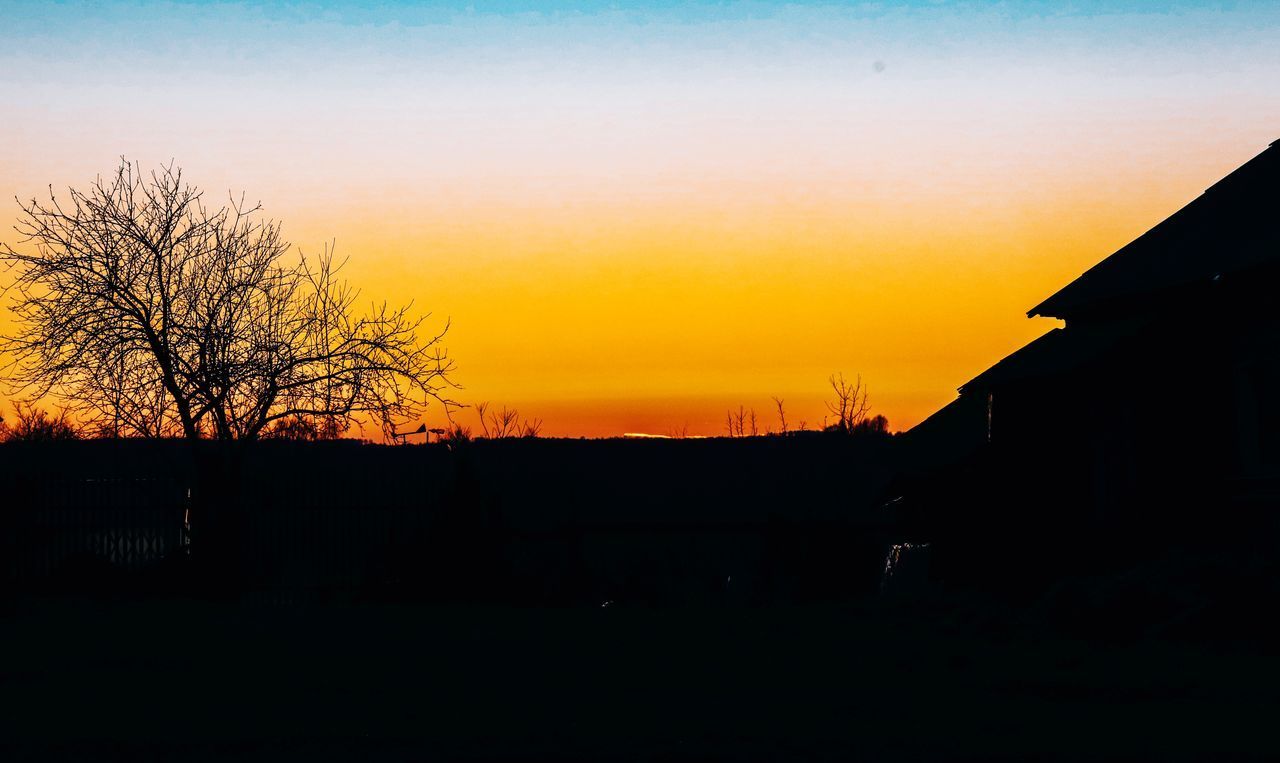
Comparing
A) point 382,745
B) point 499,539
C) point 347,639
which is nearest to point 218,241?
point 499,539

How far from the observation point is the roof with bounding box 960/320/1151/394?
19.2 metres

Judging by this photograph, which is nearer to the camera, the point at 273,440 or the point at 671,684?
the point at 671,684

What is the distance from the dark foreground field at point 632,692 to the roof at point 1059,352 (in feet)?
12.2

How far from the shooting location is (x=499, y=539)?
25078 mm

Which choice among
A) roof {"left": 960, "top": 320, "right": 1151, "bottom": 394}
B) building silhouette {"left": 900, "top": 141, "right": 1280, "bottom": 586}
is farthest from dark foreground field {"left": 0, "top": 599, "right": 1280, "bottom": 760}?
roof {"left": 960, "top": 320, "right": 1151, "bottom": 394}

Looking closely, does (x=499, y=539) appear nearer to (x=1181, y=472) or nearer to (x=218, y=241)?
(x=218, y=241)

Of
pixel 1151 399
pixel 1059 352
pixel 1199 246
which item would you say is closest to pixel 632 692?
pixel 1151 399

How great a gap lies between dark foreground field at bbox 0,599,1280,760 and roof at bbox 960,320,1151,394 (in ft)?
12.2

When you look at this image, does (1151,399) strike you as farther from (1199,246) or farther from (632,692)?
(632,692)

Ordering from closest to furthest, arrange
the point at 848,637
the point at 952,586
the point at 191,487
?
the point at 848,637 < the point at 952,586 < the point at 191,487

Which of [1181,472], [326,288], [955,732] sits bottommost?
[955,732]

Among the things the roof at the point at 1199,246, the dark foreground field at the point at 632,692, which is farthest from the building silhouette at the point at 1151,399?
the dark foreground field at the point at 632,692

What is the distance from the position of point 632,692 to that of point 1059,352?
11.3 m

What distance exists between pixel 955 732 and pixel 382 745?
3851mm
